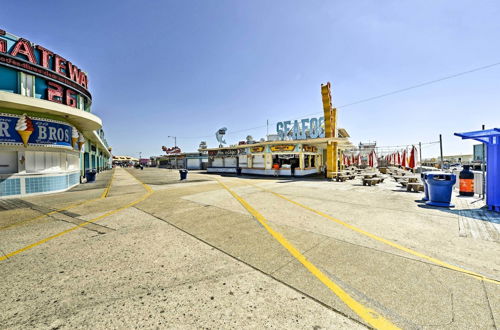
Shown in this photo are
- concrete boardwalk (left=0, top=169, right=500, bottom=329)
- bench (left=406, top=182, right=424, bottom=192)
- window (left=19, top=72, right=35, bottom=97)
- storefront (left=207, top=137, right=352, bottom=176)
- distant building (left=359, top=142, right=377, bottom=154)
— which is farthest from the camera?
distant building (left=359, top=142, right=377, bottom=154)

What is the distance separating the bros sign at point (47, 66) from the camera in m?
10.3

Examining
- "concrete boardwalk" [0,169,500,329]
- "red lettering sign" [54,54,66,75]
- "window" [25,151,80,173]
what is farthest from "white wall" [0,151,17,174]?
"concrete boardwalk" [0,169,500,329]

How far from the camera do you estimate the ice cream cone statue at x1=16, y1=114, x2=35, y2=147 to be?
10250 millimetres

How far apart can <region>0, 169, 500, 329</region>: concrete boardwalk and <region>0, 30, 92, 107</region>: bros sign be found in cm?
1032

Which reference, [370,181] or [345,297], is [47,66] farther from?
[370,181]

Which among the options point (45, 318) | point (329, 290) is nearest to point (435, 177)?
point (329, 290)

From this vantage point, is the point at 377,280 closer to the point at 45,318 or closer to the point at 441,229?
the point at 441,229

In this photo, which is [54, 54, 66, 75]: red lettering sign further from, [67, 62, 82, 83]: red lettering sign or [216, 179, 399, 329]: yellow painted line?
[216, 179, 399, 329]: yellow painted line

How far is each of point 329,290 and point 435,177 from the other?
30.3 feet

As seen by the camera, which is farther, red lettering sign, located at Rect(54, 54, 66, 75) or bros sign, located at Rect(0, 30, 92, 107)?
red lettering sign, located at Rect(54, 54, 66, 75)

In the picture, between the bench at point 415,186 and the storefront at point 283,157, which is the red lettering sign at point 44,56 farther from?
the bench at point 415,186

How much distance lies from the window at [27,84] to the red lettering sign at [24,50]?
98cm

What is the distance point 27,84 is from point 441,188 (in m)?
22.7

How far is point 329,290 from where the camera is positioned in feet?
9.21
